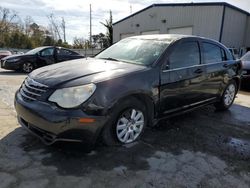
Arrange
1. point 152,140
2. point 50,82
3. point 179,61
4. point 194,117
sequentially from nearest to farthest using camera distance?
1. point 50,82
2. point 152,140
3. point 179,61
4. point 194,117

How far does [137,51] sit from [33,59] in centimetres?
808

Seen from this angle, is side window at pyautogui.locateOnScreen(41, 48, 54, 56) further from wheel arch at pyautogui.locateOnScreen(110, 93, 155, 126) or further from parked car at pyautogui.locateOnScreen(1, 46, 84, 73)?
wheel arch at pyautogui.locateOnScreen(110, 93, 155, 126)

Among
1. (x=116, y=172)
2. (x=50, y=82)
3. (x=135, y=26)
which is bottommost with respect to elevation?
(x=116, y=172)

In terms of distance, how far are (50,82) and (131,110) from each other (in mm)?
1098

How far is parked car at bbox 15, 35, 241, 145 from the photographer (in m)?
2.79

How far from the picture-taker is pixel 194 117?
4887 mm

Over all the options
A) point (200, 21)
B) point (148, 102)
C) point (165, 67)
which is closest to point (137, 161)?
point (148, 102)

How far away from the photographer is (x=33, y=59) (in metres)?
10.8

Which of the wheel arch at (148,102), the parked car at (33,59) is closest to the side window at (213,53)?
the wheel arch at (148,102)

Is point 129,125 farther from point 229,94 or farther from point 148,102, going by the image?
point 229,94

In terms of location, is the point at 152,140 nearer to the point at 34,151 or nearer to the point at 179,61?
the point at 179,61

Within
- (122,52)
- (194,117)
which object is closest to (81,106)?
(122,52)

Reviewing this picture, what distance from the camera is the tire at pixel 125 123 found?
3086mm

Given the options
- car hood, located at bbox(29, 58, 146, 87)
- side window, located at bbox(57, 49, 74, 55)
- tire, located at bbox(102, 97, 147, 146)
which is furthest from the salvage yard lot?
side window, located at bbox(57, 49, 74, 55)
